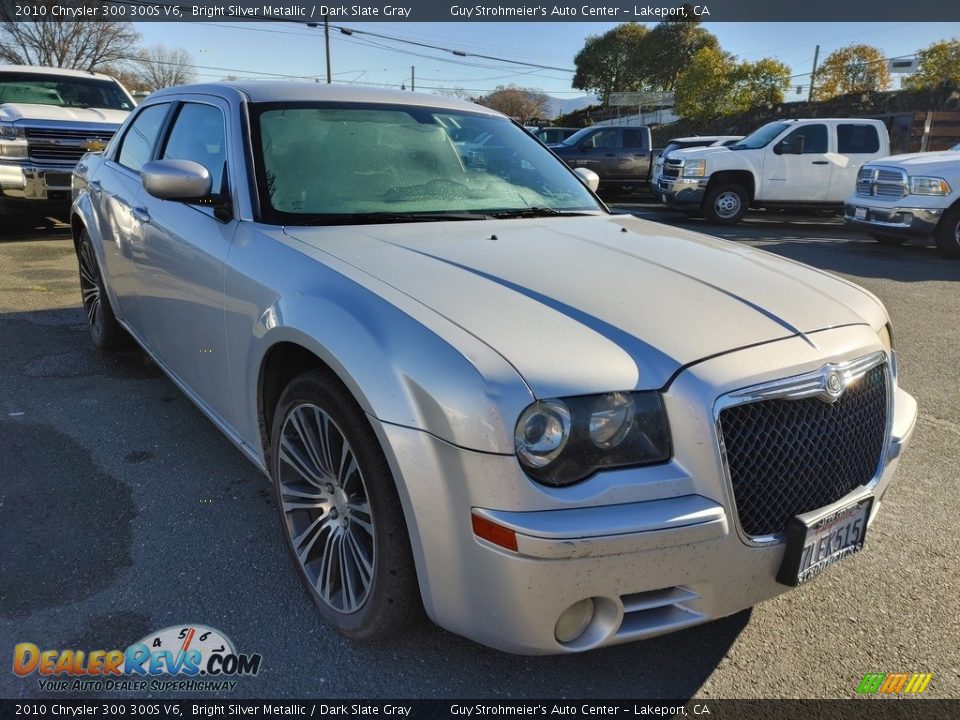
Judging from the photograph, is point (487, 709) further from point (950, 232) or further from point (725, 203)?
point (725, 203)

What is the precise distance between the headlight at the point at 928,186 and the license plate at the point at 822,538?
9340 millimetres

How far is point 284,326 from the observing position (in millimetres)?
2256

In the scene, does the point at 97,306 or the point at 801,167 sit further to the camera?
the point at 801,167

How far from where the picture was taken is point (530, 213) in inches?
128

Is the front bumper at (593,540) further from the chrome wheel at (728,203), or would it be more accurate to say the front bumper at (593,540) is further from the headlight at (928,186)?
the chrome wheel at (728,203)

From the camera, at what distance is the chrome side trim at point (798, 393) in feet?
5.94

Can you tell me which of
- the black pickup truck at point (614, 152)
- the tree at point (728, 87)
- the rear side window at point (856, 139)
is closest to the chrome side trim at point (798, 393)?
the rear side window at point (856, 139)

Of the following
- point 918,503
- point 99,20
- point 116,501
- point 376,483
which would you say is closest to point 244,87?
point 116,501

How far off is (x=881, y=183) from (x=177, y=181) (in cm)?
1028

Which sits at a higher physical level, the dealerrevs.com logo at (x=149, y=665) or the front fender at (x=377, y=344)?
the front fender at (x=377, y=344)

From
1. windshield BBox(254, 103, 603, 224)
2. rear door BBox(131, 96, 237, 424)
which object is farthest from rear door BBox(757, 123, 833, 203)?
rear door BBox(131, 96, 237, 424)

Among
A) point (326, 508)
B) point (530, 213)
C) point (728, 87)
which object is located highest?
point (728, 87)

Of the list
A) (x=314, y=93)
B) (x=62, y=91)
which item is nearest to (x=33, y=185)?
(x=62, y=91)

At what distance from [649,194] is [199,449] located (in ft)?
58.8
